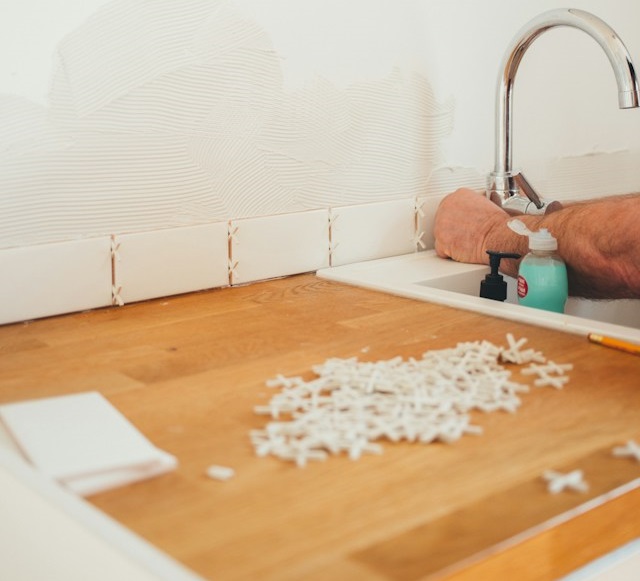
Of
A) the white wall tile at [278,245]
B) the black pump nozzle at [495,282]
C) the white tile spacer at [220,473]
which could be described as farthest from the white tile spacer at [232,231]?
the white tile spacer at [220,473]

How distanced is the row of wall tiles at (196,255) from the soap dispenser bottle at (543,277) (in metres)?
0.33

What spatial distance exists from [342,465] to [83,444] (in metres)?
0.20

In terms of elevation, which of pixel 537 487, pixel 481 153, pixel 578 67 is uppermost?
pixel 578 67

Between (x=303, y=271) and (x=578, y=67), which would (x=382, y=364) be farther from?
(x=578, y=67)

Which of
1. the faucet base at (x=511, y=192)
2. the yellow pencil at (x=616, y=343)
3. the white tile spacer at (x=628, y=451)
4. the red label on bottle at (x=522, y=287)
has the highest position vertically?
the faucet base at (x=511, y=192)

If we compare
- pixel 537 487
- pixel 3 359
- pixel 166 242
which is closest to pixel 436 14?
pixel 166 242

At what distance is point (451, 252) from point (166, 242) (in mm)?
478

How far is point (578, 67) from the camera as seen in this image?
1.83m

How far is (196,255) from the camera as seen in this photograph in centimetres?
125

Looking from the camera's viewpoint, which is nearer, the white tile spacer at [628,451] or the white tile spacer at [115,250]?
the white tile spacer at [628,451]

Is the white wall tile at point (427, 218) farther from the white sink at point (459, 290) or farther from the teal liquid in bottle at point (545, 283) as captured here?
the teal liquid in bottle at point (545, 283)

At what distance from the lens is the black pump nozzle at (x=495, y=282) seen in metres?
1.26

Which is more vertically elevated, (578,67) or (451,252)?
(578,67)

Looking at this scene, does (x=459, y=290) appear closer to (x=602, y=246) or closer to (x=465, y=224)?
(x=465, y=224)
